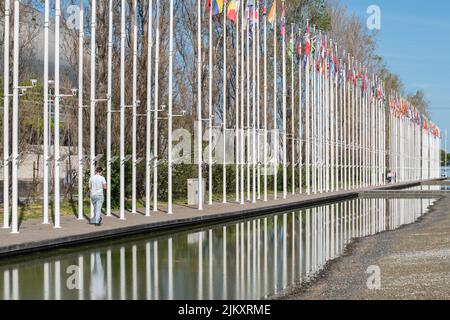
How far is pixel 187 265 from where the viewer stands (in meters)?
17.8

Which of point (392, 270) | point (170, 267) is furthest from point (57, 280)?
point (392, 270)

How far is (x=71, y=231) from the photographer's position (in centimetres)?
2339

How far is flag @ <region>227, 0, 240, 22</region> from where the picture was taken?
4106cm

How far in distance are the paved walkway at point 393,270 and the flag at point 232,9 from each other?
19258 mm

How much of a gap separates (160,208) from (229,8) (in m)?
11.1

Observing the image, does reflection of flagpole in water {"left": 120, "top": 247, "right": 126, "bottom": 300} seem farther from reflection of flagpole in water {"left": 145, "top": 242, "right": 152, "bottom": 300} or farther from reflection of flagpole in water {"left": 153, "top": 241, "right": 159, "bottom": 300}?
reflection of flagpole in water {"left": 153, "top": 241, "right": 159, "bottom": 300}

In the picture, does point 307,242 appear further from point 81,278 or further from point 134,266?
point 81,278

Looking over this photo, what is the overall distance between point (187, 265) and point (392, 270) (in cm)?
422

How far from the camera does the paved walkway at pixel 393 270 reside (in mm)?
13055

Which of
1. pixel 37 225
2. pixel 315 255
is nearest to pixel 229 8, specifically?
pixel 37 225

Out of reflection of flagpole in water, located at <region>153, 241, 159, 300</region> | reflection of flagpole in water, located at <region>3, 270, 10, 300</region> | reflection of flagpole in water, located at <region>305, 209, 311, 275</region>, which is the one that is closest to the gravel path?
reflection of flagpole in water, located at <region>305, 209, 311, 275</region>

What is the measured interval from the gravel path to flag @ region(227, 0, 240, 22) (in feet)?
63.0

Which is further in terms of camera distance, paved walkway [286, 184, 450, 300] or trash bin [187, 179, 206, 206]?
trash bin [187, 179, 206, 206]
